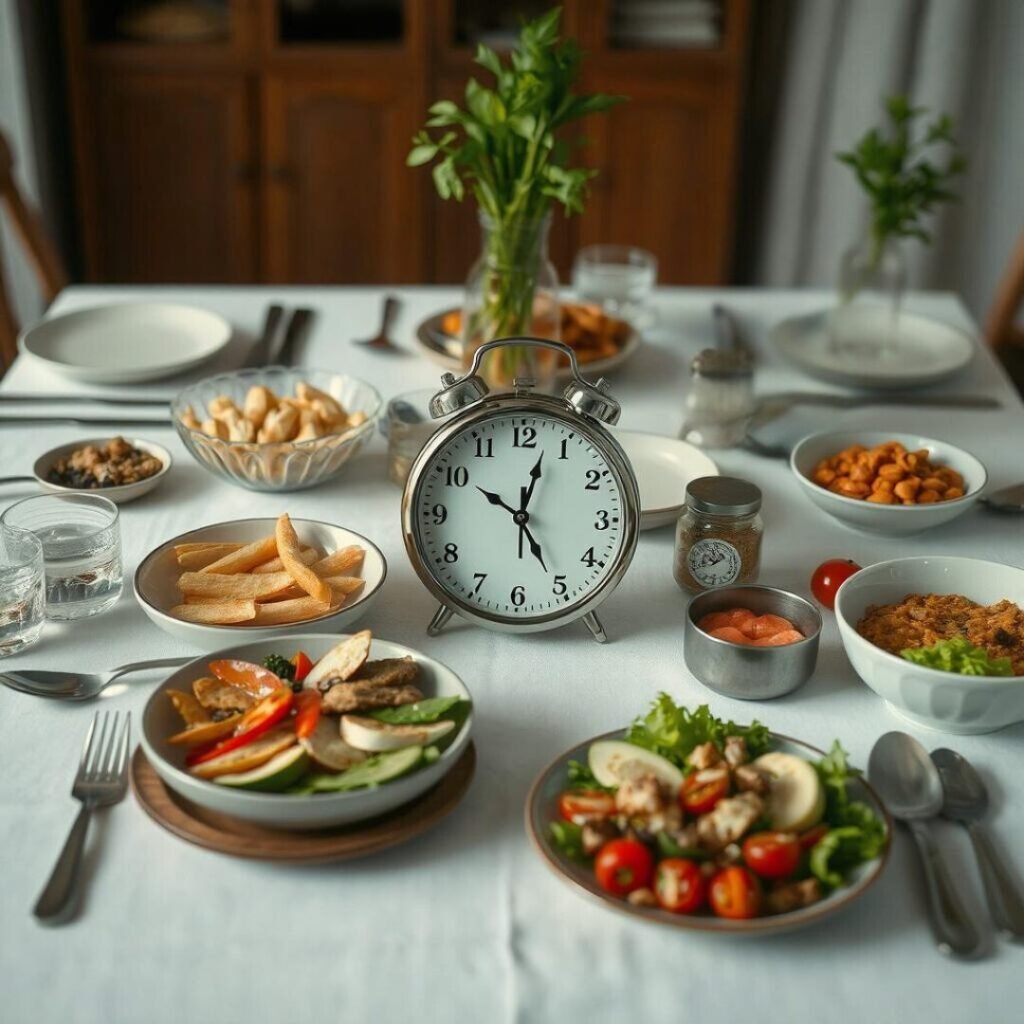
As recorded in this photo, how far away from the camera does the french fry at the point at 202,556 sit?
1381 mm

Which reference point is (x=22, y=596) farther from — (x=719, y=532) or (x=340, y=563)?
(x=719, y=532)

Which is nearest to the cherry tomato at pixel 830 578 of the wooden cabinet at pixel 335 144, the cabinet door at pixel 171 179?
the wooden cabinet at pixel 335 144

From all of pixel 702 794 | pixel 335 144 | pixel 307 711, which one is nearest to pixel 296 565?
pixel 307 711

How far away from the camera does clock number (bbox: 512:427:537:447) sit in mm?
1305

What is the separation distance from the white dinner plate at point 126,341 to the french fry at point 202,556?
687mm

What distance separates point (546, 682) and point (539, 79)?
89cm

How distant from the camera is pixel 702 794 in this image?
1029 mm

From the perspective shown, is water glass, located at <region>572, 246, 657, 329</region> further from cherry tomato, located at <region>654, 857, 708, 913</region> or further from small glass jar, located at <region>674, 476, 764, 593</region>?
cherry tomato, located at <region>654, 857, 708, 913</region>

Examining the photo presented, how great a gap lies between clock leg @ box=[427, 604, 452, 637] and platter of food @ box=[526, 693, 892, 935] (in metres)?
0.30

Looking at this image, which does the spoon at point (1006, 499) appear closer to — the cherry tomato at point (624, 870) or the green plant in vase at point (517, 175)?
the green plant in vase at point (517, 175)

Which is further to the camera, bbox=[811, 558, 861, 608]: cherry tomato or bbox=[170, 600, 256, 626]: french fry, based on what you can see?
bbox=[811, 558, 861, 608]: cherry tomato

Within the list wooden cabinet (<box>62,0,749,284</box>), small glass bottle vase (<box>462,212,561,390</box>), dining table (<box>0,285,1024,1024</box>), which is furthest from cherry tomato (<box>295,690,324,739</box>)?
wooden cabinet (<box>62,0,749,284</box>)

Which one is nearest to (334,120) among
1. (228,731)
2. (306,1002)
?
(228,731)

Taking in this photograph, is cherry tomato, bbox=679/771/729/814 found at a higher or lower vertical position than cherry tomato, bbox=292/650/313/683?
higher
